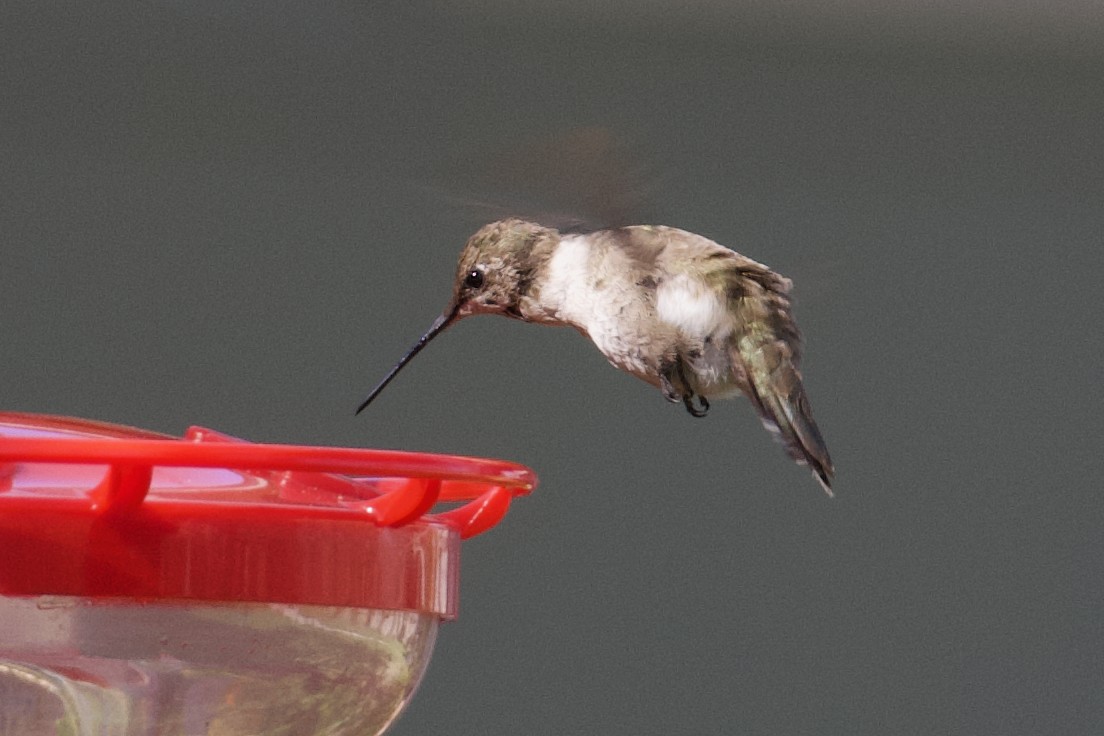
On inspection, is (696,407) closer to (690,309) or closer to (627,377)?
(690,309)

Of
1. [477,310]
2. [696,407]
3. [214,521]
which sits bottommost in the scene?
[214,521]

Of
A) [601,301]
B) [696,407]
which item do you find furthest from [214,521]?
[696,407]

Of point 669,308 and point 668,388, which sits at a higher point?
point 669,308

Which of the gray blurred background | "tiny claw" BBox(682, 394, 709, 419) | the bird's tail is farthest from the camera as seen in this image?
the gray blurred background

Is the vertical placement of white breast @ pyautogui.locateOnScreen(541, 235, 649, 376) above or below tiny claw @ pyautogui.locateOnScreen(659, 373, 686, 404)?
above

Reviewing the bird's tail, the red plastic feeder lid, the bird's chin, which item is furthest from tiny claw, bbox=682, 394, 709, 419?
the red plastic feeder lid

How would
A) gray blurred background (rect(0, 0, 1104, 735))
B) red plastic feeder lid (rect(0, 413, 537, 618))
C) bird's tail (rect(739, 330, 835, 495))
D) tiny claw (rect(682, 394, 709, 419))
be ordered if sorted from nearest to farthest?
red plastic feeder lid (rect(0, 413, 537, 618)) → bird's tail (rect(739, 330, 835, 495)) → tiny claw (rect(682, 394, 709, 419)) → gray blurred background (rect(0, 0, 1104, 735))

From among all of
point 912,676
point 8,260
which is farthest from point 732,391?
point 8,260

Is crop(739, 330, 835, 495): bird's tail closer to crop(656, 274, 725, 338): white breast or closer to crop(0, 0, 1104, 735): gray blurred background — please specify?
crop(656, 274, 725, 338): white breast
